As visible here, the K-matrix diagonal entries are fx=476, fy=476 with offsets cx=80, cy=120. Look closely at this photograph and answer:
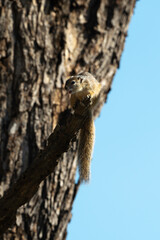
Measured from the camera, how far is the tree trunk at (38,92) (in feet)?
13.3

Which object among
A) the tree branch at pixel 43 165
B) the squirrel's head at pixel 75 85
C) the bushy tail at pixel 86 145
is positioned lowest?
the tree branch at pixel 43 165

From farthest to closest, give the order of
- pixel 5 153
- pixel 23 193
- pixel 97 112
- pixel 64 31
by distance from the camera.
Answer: pixel 97 112, pixel 64 31, pixel 5 153, pixel 23 193

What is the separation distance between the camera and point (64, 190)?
4270 millimetres

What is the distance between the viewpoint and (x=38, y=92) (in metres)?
4.18

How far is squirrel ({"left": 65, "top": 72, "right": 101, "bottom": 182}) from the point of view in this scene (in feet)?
10.5

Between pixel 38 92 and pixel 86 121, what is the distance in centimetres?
98

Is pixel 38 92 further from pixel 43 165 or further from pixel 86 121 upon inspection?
pixel 43 165

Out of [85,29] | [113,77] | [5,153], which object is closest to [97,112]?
[113,77]

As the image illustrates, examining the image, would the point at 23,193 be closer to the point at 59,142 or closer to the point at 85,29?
the point at 59,142

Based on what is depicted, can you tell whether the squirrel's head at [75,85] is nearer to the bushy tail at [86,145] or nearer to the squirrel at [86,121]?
the squirrel at [86,121]

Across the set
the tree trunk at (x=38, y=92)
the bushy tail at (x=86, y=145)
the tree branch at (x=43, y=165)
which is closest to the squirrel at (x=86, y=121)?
the bushy tail at (x=86, y=145)

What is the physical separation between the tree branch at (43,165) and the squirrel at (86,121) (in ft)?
1.44

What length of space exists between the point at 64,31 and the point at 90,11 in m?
0.40

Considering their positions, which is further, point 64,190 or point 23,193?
point 64,190
